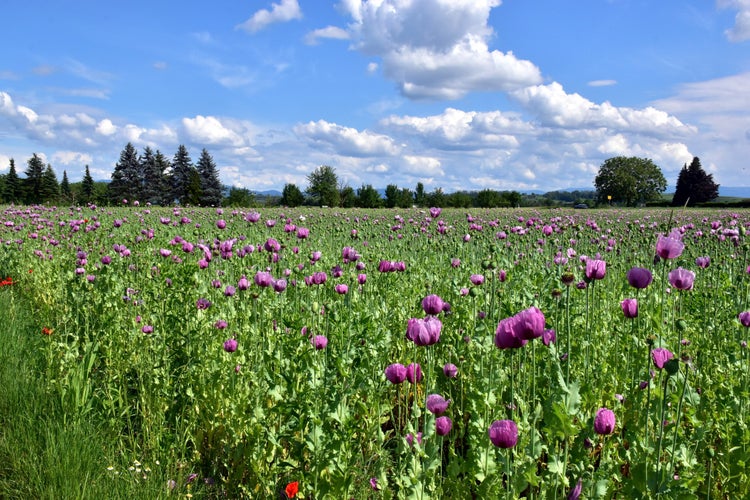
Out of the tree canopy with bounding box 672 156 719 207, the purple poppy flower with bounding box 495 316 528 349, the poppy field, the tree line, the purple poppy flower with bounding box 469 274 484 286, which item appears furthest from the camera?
the tree canopy with bounding box 672 156 719 207

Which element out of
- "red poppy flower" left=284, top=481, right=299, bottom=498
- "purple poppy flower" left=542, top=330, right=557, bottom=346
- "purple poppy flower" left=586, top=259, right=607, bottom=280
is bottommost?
"red poppy flower" left=284, top=481, right=299, bottom=498

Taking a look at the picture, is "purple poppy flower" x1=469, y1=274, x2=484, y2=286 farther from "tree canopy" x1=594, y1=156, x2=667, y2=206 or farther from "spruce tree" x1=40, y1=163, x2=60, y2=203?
"tree canopy" x1=594, y1=156, x2=667, y2=206

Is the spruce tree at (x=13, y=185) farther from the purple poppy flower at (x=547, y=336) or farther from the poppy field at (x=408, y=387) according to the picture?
the purple poppy flower at (x=547, y=336)

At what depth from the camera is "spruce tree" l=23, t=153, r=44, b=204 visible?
6931 centimetres

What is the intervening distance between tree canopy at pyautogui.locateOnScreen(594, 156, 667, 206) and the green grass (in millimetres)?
84617

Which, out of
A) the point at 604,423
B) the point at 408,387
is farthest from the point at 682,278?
the point at 408,387

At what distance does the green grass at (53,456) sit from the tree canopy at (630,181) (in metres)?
84.6

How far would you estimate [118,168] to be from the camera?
68.8 m

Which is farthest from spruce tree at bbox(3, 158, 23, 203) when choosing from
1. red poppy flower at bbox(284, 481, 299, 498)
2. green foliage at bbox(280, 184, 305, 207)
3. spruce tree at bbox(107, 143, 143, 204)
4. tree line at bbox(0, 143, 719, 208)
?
red poppy flower at bbox(284, 481, 299, 498)

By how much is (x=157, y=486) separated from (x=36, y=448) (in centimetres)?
81

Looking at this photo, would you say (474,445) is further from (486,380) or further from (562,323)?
(562,323)

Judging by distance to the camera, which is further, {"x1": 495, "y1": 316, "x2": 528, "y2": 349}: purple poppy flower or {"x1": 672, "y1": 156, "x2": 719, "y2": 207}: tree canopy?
{"x1": 672, "y1": 156, "x2": 719, "y2": 207}: tree canopy

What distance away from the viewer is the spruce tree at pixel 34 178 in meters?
69.3

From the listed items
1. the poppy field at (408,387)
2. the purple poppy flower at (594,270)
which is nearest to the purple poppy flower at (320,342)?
the poppy field at (408,387)
